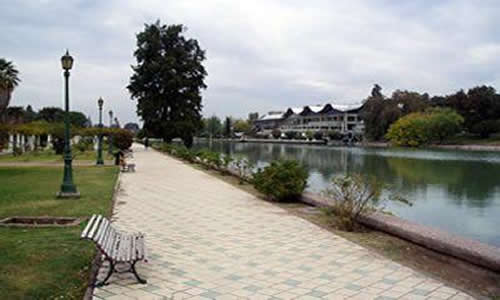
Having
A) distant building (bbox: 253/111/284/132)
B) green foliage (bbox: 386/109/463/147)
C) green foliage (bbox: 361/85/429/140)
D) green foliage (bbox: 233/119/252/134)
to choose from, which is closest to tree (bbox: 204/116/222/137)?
green foliage (bbox: 233/119/252/134)

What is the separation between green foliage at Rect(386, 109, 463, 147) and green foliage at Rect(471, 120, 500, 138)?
10.7 ft

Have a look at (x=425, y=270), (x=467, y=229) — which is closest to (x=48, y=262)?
(x=425, y=270)

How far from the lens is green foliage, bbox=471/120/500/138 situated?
67.7 metres

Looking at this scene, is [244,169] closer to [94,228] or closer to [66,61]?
[66,61]

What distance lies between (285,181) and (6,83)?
16.3 meters

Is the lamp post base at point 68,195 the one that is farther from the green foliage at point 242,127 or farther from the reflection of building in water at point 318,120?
the green foliage at point 242,127

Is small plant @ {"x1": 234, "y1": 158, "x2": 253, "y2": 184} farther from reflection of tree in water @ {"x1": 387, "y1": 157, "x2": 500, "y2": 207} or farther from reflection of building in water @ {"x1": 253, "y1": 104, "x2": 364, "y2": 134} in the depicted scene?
reflection of building in water @ {"x1": 253, "y1": 104, "x2": 364, "y2": 134}

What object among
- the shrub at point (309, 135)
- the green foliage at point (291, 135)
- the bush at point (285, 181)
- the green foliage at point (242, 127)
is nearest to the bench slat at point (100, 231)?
the bush at point (285, 181)

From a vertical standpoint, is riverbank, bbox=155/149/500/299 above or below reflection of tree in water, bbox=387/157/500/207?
above

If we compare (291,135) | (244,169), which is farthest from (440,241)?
(291,135)

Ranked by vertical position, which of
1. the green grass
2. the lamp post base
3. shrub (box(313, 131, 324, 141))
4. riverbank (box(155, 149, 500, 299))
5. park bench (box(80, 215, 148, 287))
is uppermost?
shrub (box(313, 131, 324, 141))

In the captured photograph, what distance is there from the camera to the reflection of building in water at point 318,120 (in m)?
108

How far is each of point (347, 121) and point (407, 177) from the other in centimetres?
8699

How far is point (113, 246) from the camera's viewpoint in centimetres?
486
